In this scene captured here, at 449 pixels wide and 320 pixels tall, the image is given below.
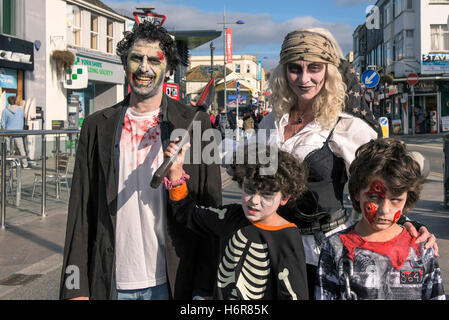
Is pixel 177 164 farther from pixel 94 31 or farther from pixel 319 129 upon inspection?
pixel 94 31

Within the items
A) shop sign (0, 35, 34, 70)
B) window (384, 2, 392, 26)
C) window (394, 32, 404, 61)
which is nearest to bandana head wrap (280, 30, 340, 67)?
shop sign (0, 35, 34, 70)

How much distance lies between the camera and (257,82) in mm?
118062

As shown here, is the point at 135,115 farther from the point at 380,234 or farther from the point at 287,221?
the point at 380,234

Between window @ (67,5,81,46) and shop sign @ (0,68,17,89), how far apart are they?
14.3ft

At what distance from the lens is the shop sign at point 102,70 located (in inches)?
912

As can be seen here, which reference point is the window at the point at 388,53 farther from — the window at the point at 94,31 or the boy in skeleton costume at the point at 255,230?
the boy in skeleton costume at the point at 255,230

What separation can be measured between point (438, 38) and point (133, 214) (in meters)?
37.0

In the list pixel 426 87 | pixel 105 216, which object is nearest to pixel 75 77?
pixel 105 216

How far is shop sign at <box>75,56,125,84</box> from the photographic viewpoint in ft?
76.0

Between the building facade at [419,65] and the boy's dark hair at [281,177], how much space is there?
32.0 metres

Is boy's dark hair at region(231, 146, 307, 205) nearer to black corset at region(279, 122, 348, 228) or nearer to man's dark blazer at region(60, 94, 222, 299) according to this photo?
black corset at region(279, 122, 348, 228)

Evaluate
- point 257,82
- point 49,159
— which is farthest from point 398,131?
point 257,82

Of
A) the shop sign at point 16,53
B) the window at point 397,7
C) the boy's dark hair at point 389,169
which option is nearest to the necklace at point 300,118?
the boy's dark hair at point 389,169

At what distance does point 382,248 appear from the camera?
210 centimetres
